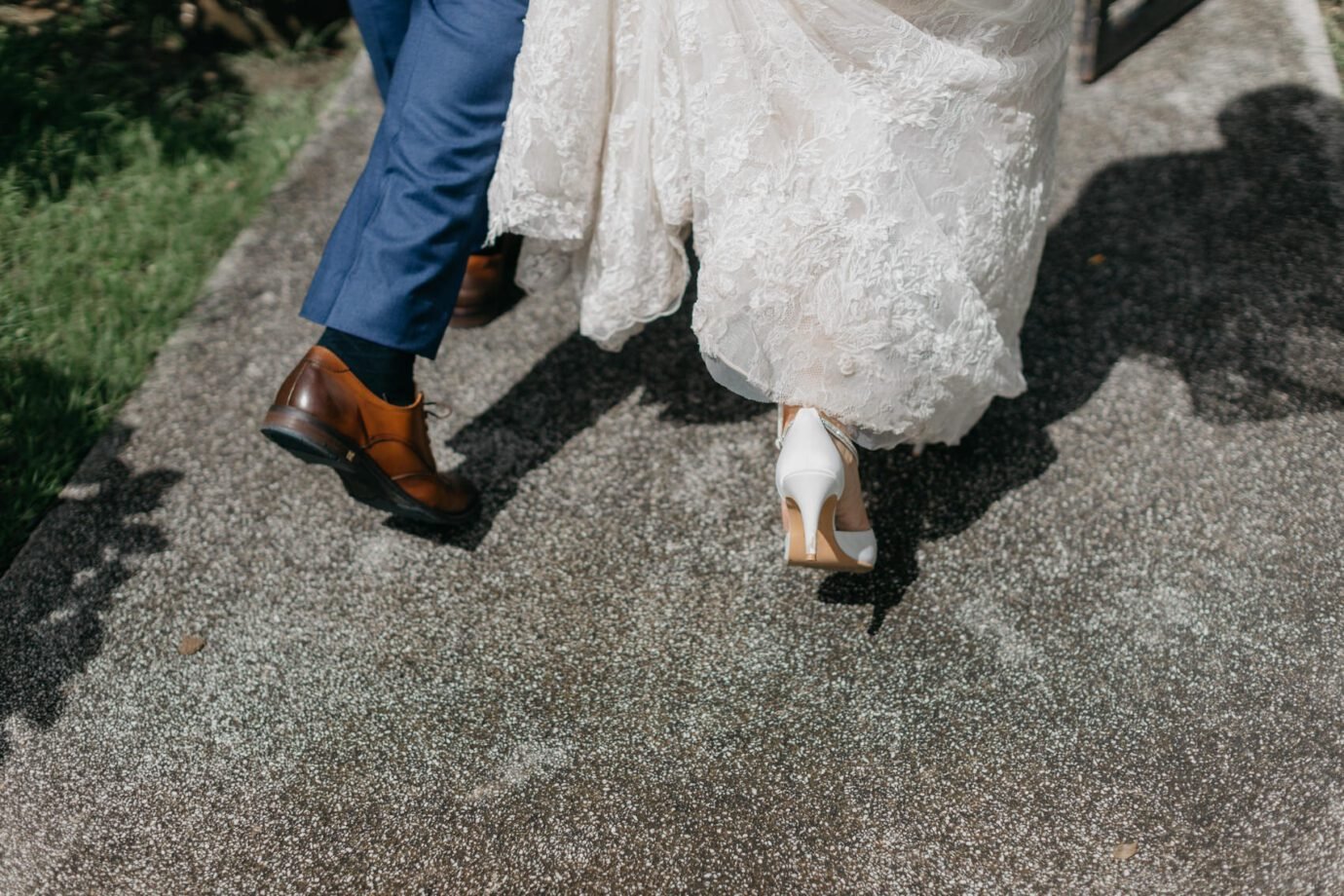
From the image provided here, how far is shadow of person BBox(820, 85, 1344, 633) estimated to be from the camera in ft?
7.76

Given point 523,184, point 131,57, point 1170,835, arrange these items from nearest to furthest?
1. point 1170,835
2. point 523,184
3. point 131,57

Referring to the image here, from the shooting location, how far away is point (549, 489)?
7.95 ft

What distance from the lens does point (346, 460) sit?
201cm

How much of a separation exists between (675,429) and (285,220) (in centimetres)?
145

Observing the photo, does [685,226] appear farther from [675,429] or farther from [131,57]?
[131,57]

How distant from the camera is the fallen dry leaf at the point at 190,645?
7.10ft

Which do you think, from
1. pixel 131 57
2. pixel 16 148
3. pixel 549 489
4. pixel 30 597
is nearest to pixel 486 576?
pixel 549 489

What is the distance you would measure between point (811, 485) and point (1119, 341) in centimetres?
122

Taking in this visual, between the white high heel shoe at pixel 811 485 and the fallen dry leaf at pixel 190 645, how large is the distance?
1.22 meters

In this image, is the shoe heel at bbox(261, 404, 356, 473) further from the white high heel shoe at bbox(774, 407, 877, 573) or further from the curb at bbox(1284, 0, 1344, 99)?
the curb at bbox(1284, 0, 1344, 99)

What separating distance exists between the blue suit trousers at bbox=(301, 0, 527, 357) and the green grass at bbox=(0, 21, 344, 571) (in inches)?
38.1

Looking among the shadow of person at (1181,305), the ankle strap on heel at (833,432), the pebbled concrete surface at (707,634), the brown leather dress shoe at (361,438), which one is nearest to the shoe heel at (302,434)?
the brown leather dress shoe at (361,438)

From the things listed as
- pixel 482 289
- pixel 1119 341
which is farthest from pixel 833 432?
pixel 482 289

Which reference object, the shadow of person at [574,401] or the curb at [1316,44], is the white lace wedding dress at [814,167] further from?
the curb at [1316,44]
